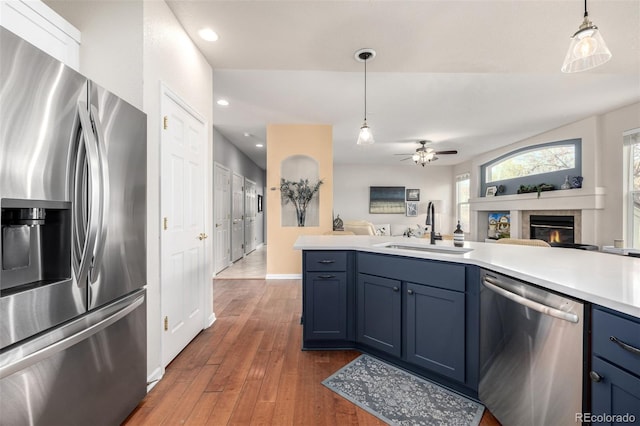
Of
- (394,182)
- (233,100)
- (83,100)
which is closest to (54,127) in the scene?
(83,100)

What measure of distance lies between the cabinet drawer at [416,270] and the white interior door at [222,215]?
375cm

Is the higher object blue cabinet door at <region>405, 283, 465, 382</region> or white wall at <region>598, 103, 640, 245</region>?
white wall at <region>598, 103, 640, 245</region>

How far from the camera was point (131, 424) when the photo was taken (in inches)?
57.7

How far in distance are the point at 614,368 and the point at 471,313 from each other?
0.72m

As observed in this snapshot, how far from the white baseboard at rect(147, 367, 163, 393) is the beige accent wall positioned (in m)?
2.88

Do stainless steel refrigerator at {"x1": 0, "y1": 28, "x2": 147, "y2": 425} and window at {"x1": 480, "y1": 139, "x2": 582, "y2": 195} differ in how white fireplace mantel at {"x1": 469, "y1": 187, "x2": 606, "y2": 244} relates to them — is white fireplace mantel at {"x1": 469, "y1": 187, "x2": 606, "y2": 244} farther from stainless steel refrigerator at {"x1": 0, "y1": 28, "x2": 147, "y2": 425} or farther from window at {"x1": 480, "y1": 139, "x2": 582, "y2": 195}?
stainless steel refrigerator at {"x1": 0, "y1": 28, "x2": 147, "y2": 425}

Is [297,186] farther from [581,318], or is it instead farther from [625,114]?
[625,114]

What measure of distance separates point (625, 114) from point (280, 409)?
6.17 metres

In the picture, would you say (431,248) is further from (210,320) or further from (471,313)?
(210,320)

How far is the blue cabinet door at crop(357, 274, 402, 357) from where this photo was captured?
6.35 feet

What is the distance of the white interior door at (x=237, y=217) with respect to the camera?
6.13 m

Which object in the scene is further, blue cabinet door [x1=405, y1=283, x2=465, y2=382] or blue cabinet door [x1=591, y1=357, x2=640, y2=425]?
blue cabinet door [x1=405, y1=283, x2=465, y2=382]

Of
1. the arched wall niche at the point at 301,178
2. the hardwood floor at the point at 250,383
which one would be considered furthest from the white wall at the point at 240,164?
the hardwood floor at the point at 250,383

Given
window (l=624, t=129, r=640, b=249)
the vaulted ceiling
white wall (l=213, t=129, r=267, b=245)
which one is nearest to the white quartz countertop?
the vaulted ceiling
